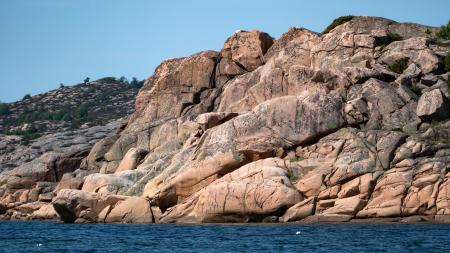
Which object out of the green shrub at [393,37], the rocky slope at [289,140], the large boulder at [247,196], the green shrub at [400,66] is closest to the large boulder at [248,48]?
the rocky slope at [289,140]

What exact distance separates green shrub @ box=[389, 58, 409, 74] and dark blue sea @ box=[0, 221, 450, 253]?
20.2 metres

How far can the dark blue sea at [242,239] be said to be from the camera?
140ft

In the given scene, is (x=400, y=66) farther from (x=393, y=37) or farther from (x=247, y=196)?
(x=247, y=196)

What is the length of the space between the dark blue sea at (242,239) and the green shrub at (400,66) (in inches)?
795

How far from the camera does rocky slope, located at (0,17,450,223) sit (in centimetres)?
5638

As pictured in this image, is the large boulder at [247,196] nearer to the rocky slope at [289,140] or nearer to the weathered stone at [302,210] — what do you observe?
the rocky slope at [289,140]

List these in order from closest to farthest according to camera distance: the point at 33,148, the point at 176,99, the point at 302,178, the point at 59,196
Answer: the point at 302,178, the point at 59,196, the point at 176,99, the point at 33,148

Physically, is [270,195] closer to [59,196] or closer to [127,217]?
[127,217]

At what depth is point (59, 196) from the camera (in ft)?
223

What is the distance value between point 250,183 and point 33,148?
5547 centimetres

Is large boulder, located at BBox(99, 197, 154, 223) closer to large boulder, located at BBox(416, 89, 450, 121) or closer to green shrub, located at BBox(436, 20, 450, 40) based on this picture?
large boulder, located at BBox(416, 89, 450, 121)

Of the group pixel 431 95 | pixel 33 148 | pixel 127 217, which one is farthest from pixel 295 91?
pixel 33 148

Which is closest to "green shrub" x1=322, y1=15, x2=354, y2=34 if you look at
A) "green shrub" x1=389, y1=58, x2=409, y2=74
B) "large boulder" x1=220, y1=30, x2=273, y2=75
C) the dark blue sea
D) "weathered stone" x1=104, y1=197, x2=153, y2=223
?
"large boulder" x1=220, y1=30, x2=273, y2=75

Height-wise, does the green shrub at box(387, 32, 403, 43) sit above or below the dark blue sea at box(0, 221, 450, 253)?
above
